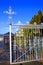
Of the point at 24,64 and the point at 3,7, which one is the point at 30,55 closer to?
the point at 24,64

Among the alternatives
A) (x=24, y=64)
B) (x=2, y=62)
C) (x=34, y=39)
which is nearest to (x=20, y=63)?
(x=24, y=64)

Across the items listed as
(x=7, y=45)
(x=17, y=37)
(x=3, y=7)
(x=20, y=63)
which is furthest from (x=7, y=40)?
(x=3, y=7)

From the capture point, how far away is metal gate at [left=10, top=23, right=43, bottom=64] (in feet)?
25.9

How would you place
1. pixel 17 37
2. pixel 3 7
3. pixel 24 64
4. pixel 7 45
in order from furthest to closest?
pixel 3 7 < pixel 7 45 < pixel 17 37 < pixel 24 64

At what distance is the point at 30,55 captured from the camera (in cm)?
812

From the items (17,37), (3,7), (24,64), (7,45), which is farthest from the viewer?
(3,7)

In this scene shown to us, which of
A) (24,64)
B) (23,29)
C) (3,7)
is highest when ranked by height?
(3,7)

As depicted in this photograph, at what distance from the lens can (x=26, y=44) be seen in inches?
320

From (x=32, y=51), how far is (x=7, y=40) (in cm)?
123

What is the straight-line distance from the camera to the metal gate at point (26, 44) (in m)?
7.89

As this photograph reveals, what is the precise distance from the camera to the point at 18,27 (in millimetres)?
7758

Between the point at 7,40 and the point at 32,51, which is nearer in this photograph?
the point at 32,51

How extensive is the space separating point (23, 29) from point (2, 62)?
1.49 meters

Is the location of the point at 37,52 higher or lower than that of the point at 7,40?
lower
